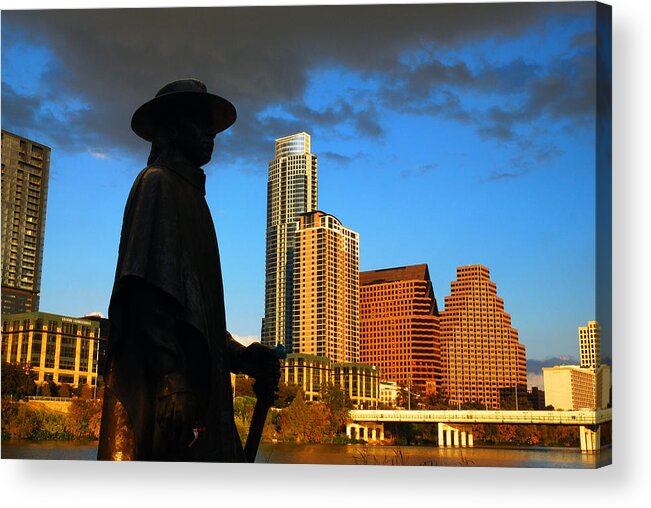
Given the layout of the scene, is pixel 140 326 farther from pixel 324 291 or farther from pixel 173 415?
pixel 324 291

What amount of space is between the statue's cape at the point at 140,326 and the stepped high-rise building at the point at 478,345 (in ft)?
108

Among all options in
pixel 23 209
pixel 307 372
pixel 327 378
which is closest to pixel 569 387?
pixel 23 209

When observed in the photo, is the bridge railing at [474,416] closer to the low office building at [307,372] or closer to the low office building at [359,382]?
the low office building at [359,382]

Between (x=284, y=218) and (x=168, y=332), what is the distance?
43590 millimetres

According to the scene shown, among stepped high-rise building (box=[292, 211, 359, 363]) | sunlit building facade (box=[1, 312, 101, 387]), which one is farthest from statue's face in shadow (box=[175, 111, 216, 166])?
stepped high-rise building (box=[292, 211, 359, 363])

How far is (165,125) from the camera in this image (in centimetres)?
361

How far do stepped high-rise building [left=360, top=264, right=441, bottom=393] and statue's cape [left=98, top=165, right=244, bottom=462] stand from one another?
4580 cm

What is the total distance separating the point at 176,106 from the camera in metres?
3.61

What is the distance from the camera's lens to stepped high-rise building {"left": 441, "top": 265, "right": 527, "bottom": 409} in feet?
139

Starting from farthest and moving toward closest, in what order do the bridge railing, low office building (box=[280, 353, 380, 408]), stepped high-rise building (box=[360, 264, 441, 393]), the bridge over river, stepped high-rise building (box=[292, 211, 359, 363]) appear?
1. stepped high-rise building (box=[360, 264, 441, 393])
2. stepped high-rise building (box=[292, 211, 359, 363])
3. low office building (box=[280, 353, 380, 408])
4. the bridge over river
5. the bridge railing

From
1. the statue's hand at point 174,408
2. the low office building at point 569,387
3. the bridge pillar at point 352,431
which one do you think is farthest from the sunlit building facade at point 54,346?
the statue's hand at point 174,408

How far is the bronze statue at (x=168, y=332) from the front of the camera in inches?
122

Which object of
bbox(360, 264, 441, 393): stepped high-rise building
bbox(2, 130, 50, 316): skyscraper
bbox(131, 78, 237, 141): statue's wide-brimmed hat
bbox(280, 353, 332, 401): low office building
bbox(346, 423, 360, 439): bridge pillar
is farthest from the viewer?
bbox(360, 264, 441, 393): stepped high-rise building

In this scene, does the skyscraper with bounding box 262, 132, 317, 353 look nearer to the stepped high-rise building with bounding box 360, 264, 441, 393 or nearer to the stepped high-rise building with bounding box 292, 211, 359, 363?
the stepped high-rise building with bounding box 292, 211, 359, 363
